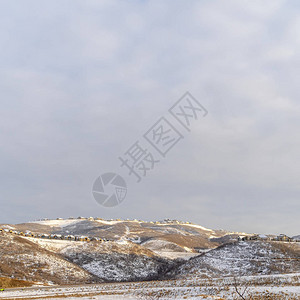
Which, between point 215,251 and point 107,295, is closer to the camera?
point 107,295

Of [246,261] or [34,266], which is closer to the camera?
[34,266]

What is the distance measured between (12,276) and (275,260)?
50091 mm

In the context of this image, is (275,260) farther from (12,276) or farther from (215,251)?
(12,276)

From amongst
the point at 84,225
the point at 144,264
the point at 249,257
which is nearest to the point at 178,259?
the point at 144,264

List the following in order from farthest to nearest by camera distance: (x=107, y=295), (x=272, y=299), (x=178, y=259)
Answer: (x=178, y=259)
(x=107, y=295)
(x=272, y=299)

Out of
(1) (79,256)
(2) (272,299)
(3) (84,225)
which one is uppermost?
(3) (84,225)

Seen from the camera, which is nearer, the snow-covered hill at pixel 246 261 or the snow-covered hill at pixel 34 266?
the snow-covered hill at pixel 34 266

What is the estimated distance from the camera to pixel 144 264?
78750 mm

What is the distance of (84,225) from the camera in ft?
654

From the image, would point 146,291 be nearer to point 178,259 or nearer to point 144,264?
point 144,264

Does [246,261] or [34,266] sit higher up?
[34,266]

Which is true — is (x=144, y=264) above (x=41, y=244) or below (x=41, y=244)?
below

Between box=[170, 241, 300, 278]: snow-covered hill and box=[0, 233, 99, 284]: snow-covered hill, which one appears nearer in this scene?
box=[0, 233, 99, 284]: snow-covered hill

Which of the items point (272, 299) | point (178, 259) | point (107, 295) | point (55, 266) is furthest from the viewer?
point (178, 259)
